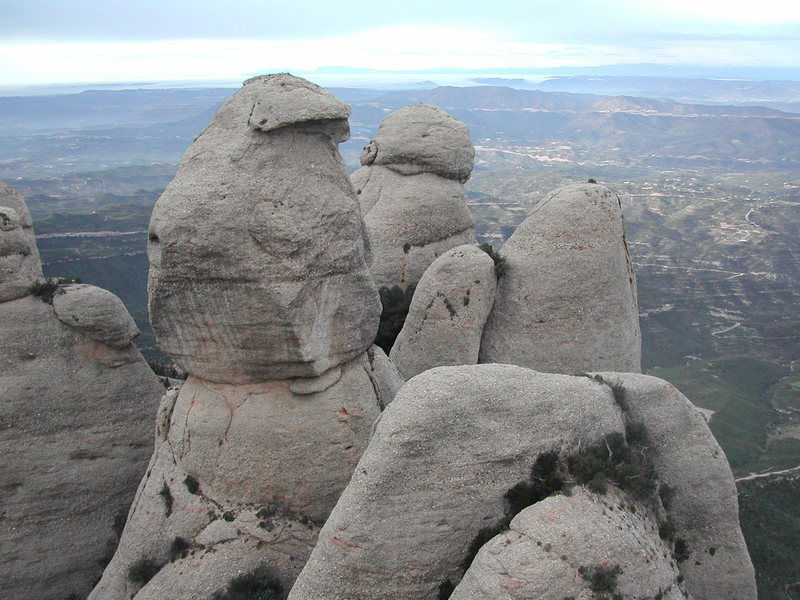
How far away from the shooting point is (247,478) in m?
16.7

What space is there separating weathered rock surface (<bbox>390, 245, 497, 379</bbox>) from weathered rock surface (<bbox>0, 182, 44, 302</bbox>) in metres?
11.8

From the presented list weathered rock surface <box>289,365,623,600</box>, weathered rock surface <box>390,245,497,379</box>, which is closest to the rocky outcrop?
weathered rock surface <box>390,245,497,379</box>

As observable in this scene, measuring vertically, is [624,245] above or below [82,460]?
above

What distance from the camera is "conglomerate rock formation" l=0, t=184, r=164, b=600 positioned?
18641 millimetres

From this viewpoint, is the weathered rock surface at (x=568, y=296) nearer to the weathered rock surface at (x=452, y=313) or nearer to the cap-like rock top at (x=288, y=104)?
the weathered rock surface at (x=452, y=313)

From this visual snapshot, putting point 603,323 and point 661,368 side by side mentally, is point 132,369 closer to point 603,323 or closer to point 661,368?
point 603,323

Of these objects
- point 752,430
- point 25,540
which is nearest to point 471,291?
point 25,540

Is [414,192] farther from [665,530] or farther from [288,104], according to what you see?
[665,530]

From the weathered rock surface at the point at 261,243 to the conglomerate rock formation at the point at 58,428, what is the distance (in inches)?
165

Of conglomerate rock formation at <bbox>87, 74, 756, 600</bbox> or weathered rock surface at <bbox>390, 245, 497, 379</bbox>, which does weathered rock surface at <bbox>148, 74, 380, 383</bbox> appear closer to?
conglomerate rock formation at <bbox>87, 74, 756, 600</bbox>

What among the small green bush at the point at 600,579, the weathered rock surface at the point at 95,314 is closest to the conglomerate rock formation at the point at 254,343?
the weathered rock surface at the point at 95,314

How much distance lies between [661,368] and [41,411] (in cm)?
6834

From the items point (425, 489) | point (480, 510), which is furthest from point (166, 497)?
point (480, 510)

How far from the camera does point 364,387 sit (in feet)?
58.4
